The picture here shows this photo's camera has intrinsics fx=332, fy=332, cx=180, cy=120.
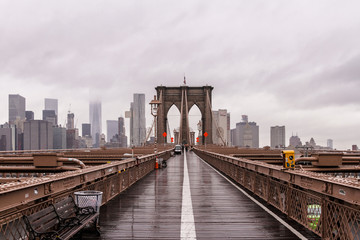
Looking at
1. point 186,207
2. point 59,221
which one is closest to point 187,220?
point 186,207

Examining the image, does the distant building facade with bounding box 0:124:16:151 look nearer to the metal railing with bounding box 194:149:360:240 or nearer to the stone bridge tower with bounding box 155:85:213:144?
the stone bridge tower with bounding box 155:85:213:144

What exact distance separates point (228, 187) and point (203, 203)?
13.2 ft

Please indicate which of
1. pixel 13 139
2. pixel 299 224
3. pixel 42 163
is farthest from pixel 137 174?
pixel 13 139

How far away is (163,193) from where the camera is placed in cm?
1192

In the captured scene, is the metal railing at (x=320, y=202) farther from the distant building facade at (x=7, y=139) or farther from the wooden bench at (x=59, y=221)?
the distant building facade at (x=7, y=139)

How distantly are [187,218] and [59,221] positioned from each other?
135 inches

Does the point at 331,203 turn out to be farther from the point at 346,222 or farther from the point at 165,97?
the point at 165,97

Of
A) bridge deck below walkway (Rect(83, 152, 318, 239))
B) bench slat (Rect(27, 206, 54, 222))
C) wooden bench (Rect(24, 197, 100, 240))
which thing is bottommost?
bridge deck below walkway (Rect(83, 152, 318, 239))

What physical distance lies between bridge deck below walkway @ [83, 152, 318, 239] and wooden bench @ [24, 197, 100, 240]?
21.5 inches

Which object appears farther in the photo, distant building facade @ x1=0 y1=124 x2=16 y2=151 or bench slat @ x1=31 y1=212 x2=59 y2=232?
distant building facade @ x1=0 y1=124 x2=16 y2=151

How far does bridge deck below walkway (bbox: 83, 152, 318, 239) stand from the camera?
21.5ft

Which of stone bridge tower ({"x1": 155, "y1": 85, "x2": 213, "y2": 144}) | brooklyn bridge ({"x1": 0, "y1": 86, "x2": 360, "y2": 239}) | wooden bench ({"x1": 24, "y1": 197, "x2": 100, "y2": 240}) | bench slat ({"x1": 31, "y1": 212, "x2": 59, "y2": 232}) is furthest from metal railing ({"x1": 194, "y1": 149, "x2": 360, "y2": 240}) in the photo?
stone bridge tower ({"x1": 155, "y1": 85, "x2": 213, "y2": 144})

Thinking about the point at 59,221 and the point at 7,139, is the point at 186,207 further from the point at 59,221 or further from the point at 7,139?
the point at 7,139

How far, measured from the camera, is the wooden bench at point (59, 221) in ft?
15.0
